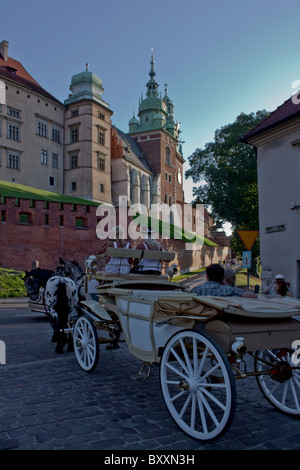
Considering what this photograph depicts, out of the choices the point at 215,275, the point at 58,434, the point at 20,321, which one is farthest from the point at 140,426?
the point at 20,321

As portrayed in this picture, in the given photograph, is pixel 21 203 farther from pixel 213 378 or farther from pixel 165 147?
pixel 165 147

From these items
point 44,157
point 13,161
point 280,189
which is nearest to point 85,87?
point 44,157

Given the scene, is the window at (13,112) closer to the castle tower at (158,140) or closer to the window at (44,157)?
the window at (44,157)

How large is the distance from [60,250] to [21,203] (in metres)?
4.68

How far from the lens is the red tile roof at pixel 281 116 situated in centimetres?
1331

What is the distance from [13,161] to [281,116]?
31.3 meters

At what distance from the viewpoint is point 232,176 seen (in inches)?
1284

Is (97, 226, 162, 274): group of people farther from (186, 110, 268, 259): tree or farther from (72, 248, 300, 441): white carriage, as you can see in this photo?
(186, 110, 268, 259): tree

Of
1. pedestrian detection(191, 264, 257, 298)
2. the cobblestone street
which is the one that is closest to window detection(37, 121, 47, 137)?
the cobblestone street

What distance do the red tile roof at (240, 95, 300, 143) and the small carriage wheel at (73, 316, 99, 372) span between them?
10.4m

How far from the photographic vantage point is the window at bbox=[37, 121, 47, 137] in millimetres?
42281

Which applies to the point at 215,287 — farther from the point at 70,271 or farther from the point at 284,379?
the point at 70,271

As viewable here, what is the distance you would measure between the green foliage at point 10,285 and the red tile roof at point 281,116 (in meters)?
14.9

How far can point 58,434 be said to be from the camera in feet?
11.7
